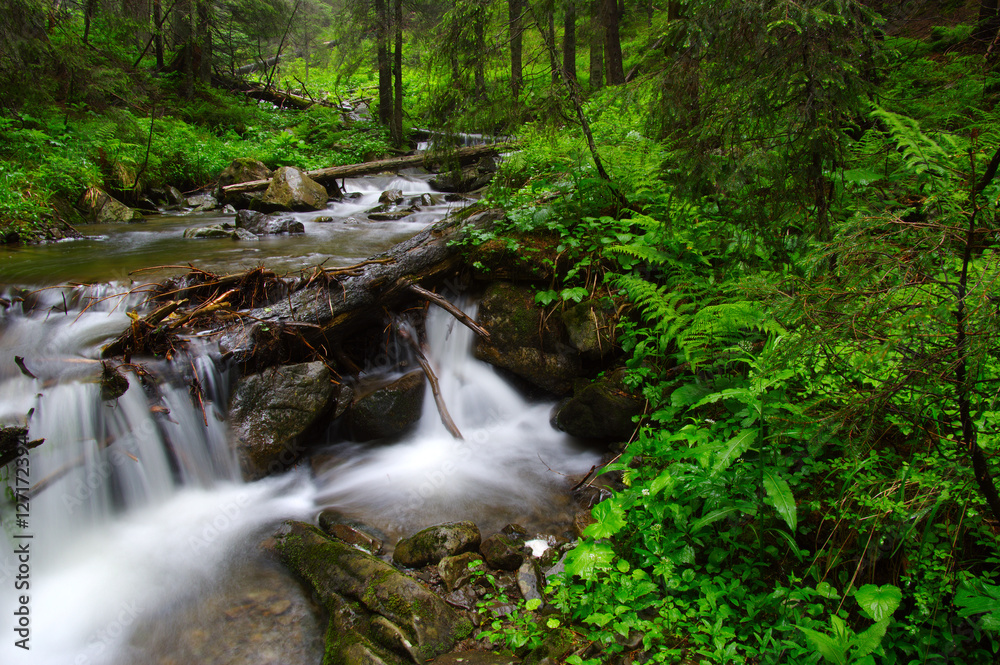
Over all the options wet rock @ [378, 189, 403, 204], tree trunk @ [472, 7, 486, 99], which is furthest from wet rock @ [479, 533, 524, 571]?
wet rock @ [378, 189, 403, 204]

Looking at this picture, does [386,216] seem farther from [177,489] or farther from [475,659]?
[475,659]

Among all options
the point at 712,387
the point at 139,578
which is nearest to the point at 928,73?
the point at 712,387

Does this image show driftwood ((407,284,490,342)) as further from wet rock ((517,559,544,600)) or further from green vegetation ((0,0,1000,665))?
wet rock ((517,559,544,600))

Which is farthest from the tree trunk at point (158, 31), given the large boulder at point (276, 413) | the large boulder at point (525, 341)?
the large boulder at point (525, 341)

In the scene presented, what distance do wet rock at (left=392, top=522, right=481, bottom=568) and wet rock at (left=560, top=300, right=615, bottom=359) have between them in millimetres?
2124

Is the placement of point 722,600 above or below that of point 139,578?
above

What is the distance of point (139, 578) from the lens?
135 inches

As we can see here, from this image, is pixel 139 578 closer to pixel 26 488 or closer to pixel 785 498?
pixel 26 488

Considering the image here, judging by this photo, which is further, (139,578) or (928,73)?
(928,73)

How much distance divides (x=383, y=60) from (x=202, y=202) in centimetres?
835

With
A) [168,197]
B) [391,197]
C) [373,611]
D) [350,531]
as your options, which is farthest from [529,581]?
[168,197]

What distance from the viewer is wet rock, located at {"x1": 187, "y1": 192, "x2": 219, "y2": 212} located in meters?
11.8

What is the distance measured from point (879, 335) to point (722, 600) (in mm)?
1433

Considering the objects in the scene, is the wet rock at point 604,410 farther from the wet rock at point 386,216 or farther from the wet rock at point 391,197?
the wet rock at point 391,197
